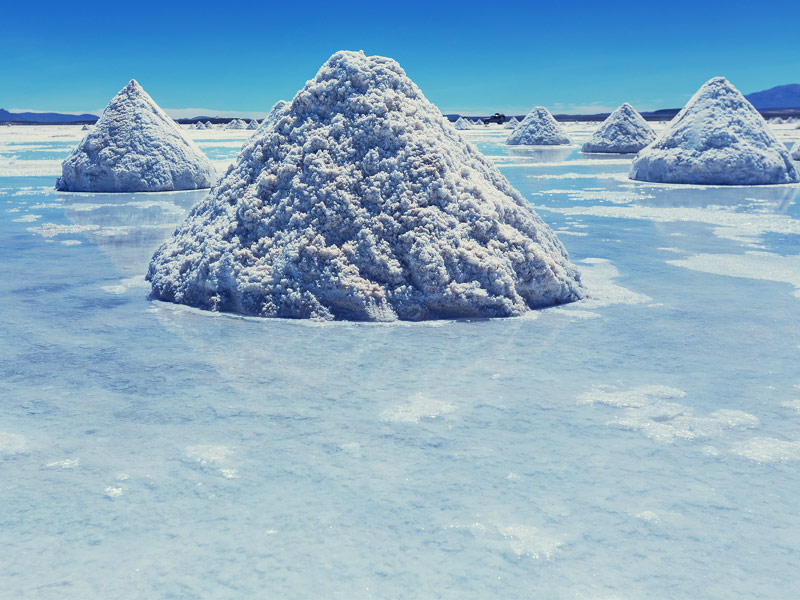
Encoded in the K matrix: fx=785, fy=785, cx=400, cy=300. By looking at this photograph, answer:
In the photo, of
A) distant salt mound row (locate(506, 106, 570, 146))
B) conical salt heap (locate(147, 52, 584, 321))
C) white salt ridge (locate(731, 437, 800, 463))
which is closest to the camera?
white salt ridge (locate(731, 437, 800, 463))

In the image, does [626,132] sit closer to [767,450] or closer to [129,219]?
[129,219]

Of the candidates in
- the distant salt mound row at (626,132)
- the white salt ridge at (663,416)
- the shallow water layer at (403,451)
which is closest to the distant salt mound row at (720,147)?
the shallow water layer at (403,451)

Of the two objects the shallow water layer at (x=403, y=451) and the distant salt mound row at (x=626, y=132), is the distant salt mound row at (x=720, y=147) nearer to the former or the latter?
the shallow water layer at (x=403, y=451)

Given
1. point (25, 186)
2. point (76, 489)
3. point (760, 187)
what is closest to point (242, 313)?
point (76, 489)

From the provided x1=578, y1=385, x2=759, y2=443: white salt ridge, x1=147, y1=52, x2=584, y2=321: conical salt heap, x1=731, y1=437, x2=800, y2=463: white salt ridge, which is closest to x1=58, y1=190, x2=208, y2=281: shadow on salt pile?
x1=147, y1=52, x2=584, y2=321: conical salt heap

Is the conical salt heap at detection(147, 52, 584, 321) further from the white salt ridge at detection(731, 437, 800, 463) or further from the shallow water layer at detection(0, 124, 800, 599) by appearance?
the white salt ridge at detection(731, 437, 800, 463)
